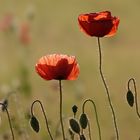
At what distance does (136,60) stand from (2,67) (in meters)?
1.00

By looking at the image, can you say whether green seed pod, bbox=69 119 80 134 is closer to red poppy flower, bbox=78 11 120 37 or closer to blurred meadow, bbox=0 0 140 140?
red poppy flower, bbox=78 11 120 37

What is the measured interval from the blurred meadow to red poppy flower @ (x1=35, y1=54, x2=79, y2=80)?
1366 mm

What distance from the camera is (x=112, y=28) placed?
5.44 ft

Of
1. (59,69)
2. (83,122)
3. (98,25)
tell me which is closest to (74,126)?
(83,122)

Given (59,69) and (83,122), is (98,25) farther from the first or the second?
(83,122)

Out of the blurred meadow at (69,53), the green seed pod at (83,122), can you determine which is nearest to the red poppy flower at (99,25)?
the green seed pod at (83,122)

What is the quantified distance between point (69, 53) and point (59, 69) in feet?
11.2

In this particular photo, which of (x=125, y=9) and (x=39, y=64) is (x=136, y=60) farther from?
(x=39, y=64)

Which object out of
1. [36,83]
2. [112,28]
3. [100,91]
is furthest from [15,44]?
[112,28]

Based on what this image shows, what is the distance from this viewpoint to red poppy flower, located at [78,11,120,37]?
1636 mm

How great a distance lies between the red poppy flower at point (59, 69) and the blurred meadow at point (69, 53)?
1.37m

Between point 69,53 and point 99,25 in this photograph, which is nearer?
point 99,25

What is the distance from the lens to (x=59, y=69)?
1587mm

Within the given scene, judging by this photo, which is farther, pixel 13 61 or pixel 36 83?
pixel 13 61
